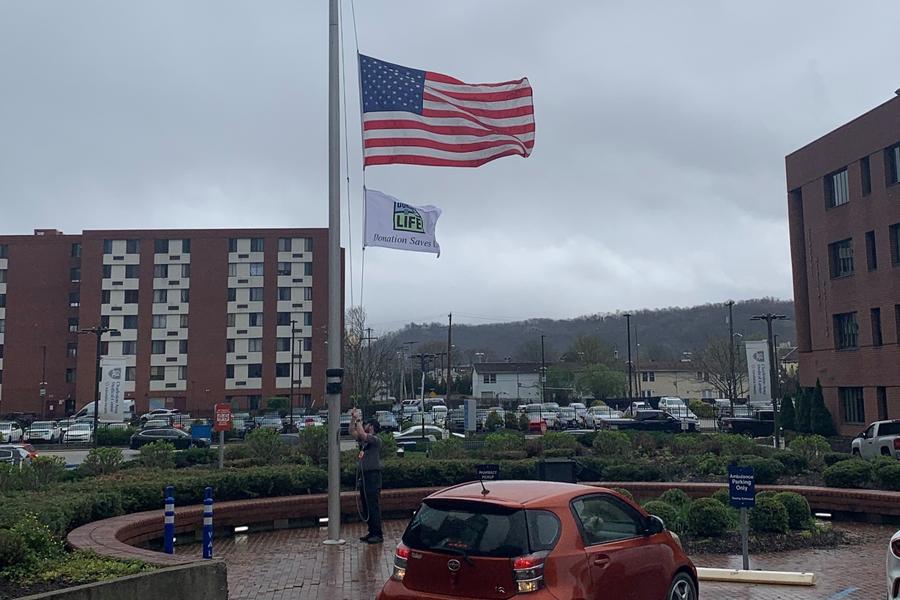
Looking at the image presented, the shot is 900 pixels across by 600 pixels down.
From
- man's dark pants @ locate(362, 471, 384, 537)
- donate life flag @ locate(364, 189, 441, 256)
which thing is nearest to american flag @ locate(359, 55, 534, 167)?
donate life flag @ locate(364, 189, 441, 256)

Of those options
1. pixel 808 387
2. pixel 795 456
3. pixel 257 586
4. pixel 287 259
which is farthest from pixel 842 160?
pixel 287 259

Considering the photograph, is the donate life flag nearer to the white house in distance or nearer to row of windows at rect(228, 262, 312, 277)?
row of windows at rect(228, 262, 312, 277)

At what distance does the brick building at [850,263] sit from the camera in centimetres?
3759

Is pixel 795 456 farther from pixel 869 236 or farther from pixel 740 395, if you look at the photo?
pixel 740 395

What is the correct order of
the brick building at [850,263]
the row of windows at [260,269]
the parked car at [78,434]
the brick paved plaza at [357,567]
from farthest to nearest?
the row of windows at [260,269]
the parked car at [78,434]
the brick building at [850,263]
the brick paved plaza at [357,567]

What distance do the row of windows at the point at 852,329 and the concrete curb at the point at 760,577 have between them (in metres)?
31.1

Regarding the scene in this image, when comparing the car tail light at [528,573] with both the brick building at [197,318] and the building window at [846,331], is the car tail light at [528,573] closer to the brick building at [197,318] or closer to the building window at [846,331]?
the building window at [846,331]

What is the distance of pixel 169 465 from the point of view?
18.2 m

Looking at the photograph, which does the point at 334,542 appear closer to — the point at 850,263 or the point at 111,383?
the point at 850,263

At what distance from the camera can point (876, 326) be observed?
38.8 m

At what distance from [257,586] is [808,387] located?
132ft

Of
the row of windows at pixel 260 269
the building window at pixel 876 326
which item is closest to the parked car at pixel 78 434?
the row of windows at pixel 260 269

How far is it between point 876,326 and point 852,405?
4296mm

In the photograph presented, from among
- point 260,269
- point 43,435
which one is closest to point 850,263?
point 43,435
